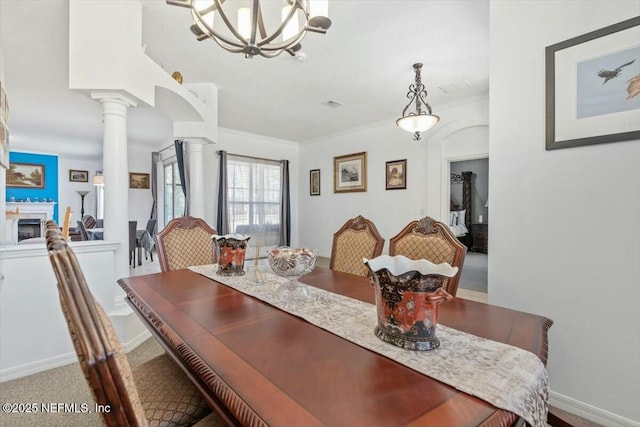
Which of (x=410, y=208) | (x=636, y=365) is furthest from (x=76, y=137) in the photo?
(x=636, y=365)

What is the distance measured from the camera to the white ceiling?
247 centimetres

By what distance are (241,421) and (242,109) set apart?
15.5 feet

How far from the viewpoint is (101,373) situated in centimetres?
48

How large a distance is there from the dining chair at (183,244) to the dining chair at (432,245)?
133cm

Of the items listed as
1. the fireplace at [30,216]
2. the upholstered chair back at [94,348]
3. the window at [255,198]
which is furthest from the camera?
the fireplace at [30,216]

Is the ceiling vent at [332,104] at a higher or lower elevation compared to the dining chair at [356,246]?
higher

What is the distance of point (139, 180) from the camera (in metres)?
7.17

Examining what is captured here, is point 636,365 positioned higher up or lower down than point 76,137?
lower down

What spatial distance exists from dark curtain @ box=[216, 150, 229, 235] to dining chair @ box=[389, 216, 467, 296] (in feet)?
14.1

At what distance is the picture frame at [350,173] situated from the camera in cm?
587

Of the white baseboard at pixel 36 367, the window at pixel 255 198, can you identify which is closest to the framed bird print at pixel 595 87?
the white baseboard at pixel 36 367

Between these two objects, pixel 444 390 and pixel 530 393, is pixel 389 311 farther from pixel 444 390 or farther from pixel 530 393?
pixel 530 393

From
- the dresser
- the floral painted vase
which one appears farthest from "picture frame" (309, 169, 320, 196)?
the floral painted vase

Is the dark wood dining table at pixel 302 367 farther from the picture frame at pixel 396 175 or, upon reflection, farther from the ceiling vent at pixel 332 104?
the picture frame at pixel 396 175
